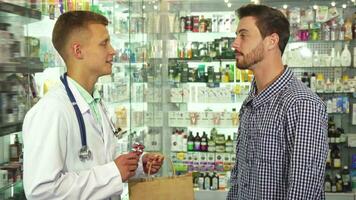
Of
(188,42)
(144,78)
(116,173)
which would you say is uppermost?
(188,42)

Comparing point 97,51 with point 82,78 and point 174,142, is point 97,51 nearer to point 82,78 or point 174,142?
point 82,78

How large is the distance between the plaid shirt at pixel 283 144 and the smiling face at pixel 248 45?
0.20m

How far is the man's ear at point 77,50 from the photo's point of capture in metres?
2.28

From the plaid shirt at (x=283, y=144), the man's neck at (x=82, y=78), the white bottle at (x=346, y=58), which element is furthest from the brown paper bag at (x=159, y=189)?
the white bottle at (x=346, y=58)

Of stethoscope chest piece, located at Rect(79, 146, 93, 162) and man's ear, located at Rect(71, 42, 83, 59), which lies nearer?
stethoscope chest piece, located at Rect(79, 146, 93, 162)

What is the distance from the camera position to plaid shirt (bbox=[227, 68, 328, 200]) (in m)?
2.12

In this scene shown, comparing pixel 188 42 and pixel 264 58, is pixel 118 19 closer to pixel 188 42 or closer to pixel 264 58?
pixel 188 42

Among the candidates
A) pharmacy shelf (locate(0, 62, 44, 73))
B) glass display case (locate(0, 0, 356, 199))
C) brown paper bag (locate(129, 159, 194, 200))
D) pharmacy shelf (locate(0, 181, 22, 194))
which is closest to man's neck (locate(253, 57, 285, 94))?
brown paper bag (locate(129, 159, 194, 200))

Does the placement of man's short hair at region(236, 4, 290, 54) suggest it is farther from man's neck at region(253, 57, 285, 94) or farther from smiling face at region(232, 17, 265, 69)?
man's neck at region(253, 57, 285, 94)

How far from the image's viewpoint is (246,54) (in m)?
2.60

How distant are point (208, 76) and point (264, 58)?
3861 millimetres

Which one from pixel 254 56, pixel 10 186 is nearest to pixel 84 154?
pixel 10 186

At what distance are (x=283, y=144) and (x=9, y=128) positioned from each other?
144 cm

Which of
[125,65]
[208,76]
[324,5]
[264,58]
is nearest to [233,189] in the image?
[264,58]
